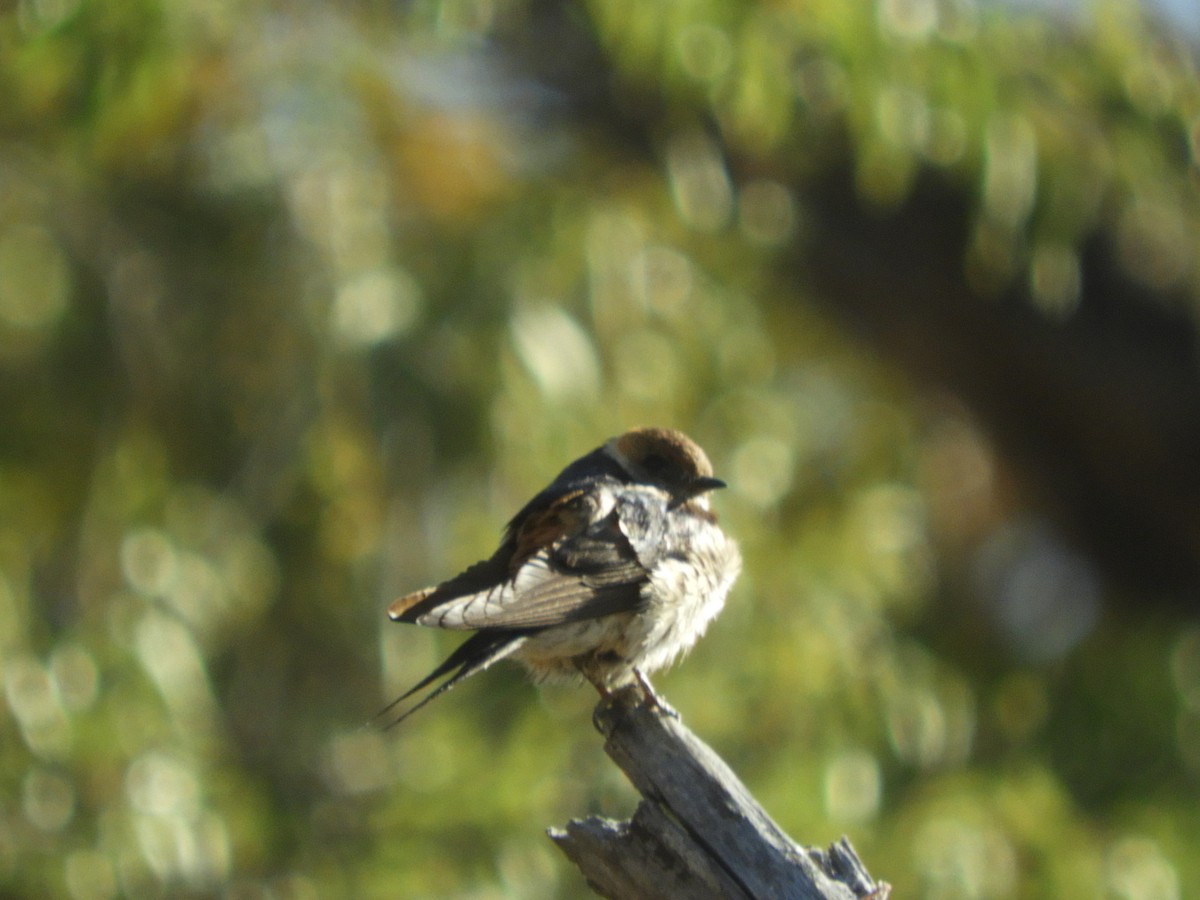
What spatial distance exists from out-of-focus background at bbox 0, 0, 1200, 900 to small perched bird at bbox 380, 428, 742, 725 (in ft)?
5.08

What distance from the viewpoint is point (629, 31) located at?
4.77 m

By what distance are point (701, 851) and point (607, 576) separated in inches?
40.5

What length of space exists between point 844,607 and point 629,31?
2.80 meters

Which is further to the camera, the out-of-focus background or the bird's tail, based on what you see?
the out-of-focus background

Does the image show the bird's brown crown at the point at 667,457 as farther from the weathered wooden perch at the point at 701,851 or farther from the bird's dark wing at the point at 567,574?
the weathered wooden perch at the point at 701,851

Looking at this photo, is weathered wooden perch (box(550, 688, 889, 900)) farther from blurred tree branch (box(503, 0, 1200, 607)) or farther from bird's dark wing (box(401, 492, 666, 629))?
blurred tree branch (box(503, 0, 1200, 607))

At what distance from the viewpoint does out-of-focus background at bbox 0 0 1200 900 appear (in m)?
4.83

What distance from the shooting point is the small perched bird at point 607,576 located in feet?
10.2

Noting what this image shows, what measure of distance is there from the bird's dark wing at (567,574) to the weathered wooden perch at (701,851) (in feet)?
1.58

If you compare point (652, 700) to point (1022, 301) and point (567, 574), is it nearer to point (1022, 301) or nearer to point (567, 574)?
point (567, 574)

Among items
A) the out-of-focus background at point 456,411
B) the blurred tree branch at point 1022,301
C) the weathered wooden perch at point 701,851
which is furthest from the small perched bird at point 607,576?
the blurred tree branch at point 1022,301

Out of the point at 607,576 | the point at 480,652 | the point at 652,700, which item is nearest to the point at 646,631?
the point at 607,576

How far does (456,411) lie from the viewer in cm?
532

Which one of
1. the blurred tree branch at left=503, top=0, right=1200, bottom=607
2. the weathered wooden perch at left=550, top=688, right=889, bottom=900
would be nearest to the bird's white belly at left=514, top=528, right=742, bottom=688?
the weathered wooden perch at left=550, top=688, right=889, bottom=900
